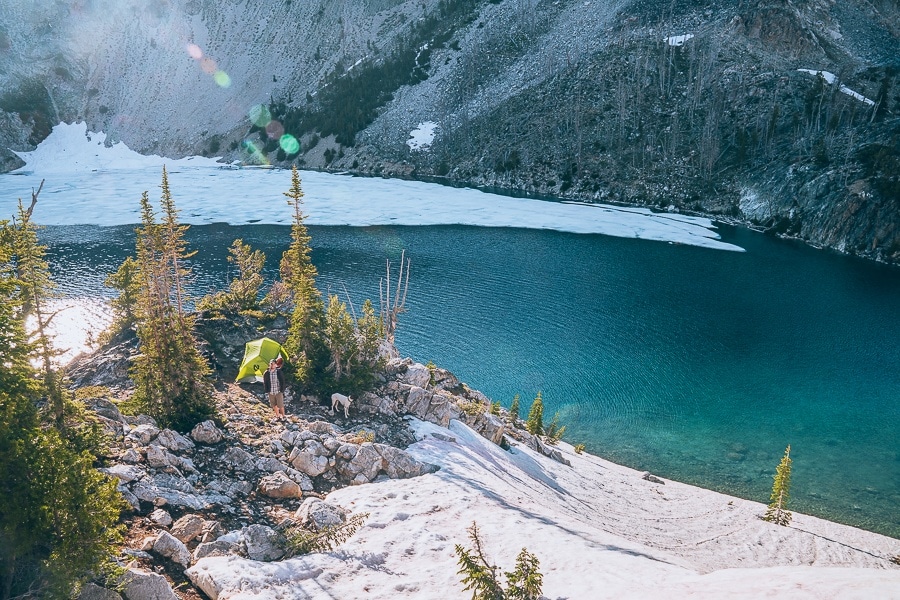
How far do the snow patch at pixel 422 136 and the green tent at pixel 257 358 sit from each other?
106 meters

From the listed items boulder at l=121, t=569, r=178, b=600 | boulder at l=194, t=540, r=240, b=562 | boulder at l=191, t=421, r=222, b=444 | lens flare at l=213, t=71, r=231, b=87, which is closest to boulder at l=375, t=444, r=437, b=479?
boulder at l=191, t=421, r=222, b=444

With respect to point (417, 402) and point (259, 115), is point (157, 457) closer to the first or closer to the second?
point (417, 402)

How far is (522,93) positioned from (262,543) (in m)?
A: 123

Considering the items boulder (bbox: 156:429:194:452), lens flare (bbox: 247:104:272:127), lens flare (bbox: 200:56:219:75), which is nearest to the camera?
boulder (bbox: 156:429:194:452)

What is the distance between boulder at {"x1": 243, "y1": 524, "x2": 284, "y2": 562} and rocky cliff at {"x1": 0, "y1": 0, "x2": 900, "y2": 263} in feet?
273

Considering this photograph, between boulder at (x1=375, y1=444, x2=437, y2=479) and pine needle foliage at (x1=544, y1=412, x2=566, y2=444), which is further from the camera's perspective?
pine needle foliage at (x1=544, y1=412, x2=566, y2=444)

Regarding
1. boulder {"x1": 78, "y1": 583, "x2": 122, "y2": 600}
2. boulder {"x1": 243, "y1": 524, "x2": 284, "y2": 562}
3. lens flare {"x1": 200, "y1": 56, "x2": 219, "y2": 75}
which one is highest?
lens flare {"x1": 200, "y1": 56, "x2": 219, "y2": 75}

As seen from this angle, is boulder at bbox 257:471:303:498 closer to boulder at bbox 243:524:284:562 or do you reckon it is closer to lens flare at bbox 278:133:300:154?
boulder at bbox 243:524:284:562

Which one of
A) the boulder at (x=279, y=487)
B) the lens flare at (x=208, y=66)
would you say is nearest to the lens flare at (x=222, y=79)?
the lens flare at (x=208, y=66)

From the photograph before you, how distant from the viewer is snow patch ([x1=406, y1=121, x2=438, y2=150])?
127375mm

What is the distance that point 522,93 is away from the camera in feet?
408

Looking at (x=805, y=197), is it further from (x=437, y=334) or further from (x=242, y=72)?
(x=242, y=72)

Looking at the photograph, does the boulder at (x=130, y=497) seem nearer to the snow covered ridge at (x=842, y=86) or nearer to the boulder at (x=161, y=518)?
the boulder at (x=161, y=518)

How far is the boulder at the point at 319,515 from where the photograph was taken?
15469 millimetres
